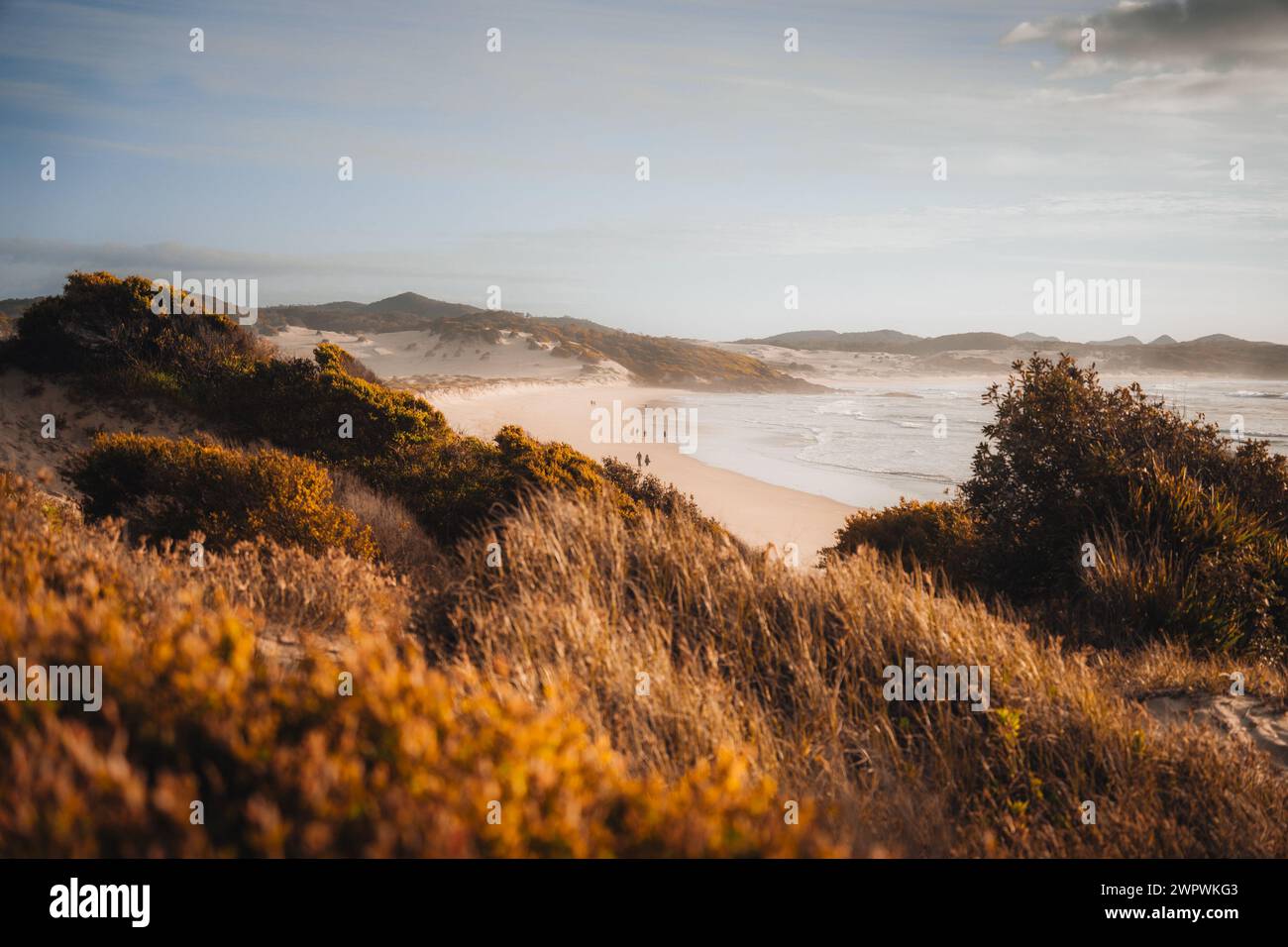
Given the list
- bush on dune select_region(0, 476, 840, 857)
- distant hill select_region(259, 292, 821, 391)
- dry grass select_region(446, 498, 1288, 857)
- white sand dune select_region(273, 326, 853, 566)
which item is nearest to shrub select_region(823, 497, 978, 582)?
white sand dune select_region(273, 326, 853, 566)

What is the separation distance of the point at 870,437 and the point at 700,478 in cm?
1313

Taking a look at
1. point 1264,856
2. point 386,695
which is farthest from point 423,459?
point 1264,856

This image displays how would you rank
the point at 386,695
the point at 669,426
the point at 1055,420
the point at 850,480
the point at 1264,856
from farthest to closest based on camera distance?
the point at 669,426, the point at 850,480, the point at 1055,420, the point at 1264,856, the point at 386,695

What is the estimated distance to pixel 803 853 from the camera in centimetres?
169

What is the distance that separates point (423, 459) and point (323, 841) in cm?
929

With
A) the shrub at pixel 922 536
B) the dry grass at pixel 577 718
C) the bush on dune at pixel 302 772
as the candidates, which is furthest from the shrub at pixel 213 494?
the shrub at pixel 922 536

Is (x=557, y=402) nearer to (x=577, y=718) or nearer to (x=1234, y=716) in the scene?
(x=1234, y=716)

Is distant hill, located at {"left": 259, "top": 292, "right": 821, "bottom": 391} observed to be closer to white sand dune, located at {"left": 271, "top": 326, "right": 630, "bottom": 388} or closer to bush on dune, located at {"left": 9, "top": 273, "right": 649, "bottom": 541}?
white sand dune, located at {"left": 271, "top": 326, "right": 630, "bottom": 388}

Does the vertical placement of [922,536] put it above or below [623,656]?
below

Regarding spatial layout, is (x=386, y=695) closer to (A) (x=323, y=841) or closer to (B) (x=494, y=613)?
(A) (x=323, y=841)

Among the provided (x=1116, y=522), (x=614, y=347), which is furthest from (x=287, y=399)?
(x=614, y=347)

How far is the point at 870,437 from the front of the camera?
96.7ft

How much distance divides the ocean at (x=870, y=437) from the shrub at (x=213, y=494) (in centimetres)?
789
